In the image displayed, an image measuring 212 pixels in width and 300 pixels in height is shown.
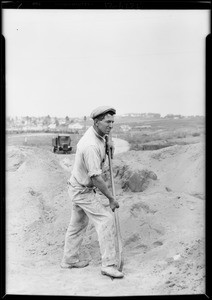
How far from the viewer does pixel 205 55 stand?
471cm

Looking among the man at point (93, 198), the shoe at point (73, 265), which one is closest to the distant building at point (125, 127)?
the man at point (93, 198)

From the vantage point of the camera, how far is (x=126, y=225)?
18.5ft

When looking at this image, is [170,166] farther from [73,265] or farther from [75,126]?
[73,265]


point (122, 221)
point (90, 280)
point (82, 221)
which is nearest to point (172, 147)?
point (122, 221)

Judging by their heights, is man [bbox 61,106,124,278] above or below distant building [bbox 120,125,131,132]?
below

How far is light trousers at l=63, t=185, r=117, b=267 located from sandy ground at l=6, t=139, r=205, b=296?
8.0 inches

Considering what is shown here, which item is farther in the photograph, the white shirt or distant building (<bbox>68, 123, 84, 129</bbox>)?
distant building (<bbox>68, 123, 84, 129</bbox>)

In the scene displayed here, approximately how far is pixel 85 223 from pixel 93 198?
39 centimetres

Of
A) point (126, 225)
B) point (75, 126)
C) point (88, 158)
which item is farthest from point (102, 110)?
point (126, 225)

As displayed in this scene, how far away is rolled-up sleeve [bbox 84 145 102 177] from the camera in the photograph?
15.8 feet

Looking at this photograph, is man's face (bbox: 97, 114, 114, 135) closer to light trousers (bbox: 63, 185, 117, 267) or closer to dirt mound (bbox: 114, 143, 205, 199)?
light trousers (bbox: 63, 185, 117, 267)

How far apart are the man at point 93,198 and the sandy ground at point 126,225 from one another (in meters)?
0.18

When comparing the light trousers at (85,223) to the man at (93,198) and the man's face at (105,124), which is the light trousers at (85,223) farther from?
the man's face at (105,124)

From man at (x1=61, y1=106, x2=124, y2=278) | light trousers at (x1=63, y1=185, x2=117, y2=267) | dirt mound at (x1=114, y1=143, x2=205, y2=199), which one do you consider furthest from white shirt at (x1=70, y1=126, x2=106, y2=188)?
dirt mound at (x1=114, y1=143, x2=205, y2=199)
